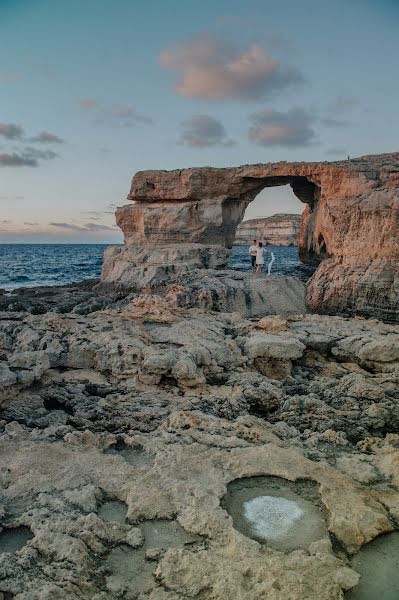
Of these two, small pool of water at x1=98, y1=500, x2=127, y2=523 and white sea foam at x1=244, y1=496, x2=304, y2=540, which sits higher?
white sea foam at x1=244, y1=496, x2=304, y2=540

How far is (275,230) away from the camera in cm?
10494

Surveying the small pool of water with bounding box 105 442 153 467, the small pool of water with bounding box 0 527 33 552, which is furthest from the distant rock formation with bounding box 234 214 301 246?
the small pool of water with bounding box 0 527 33 552

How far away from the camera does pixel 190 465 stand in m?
4.35

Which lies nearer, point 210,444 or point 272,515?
point 272,515

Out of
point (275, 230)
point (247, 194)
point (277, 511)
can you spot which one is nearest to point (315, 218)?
point (247, 194)

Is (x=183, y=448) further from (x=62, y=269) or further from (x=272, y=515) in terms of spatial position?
(x=62, y=269)

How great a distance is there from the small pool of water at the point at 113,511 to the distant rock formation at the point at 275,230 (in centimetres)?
9861

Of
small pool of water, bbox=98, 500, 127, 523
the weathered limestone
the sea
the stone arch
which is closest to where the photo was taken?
small pool of water, bbox=98, 500, 127, 523

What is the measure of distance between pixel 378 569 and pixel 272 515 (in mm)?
877

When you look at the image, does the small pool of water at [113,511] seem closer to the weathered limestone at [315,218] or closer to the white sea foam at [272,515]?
the white sea foam at [272,515]

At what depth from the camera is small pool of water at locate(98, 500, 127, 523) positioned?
3.65 metres

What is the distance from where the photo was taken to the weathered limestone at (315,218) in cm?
1161

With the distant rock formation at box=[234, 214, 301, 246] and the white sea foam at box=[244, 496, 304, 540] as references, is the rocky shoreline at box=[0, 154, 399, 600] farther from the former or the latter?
the distant rock formation at box=[234, 214, 301, 246]

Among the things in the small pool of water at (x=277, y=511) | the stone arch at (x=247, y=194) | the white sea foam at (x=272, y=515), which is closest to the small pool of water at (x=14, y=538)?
the small pool of water at (x=277, y=511)
